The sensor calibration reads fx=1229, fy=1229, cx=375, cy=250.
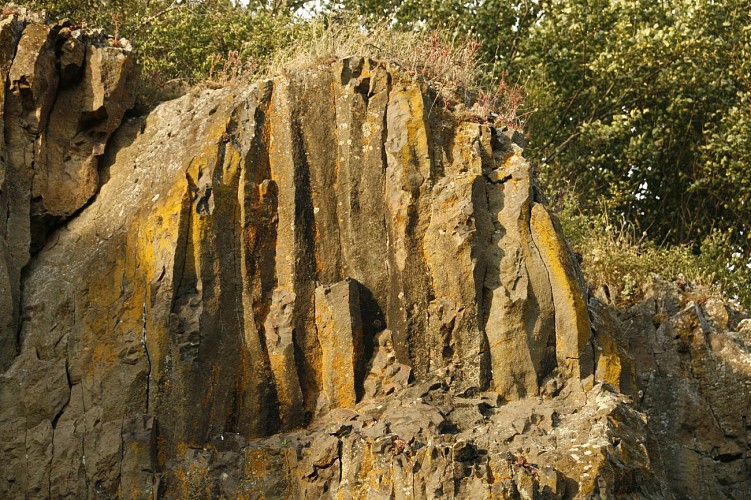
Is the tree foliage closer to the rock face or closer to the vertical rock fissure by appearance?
the rock face

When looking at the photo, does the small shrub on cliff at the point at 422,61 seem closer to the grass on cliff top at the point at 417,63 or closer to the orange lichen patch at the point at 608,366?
the grass on cliff top at the point at 417,63

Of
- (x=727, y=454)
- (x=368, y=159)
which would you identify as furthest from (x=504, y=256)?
(x=727, y=454)

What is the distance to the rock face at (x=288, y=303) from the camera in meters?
13.2

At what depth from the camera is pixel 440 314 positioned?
1413 cm

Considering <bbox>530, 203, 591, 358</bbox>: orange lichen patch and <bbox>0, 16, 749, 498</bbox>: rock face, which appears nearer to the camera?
<bbox>0, 16, 749, 498</bbox>: rock face

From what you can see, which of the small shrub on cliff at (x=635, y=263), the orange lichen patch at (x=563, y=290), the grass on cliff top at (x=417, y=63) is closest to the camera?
the orange lichen patch at (x=563, y=290)

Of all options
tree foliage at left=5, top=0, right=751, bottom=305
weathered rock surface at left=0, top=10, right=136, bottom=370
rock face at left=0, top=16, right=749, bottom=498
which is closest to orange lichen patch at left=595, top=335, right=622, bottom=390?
rock face at left=0, top=16, right=749, bottom=498

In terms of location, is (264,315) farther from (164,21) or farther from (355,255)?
(164,21)

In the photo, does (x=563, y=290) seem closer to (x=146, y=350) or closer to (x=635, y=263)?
(x=146, y=350)

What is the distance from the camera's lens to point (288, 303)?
14.2 meters

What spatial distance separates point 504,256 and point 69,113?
5815 millimetres

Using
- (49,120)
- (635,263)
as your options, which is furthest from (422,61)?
(635,263)

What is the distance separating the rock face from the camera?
13.2 meters

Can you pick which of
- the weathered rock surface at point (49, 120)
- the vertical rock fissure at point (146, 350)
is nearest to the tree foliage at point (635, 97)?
the weathered rock surface at point (49, 120)
